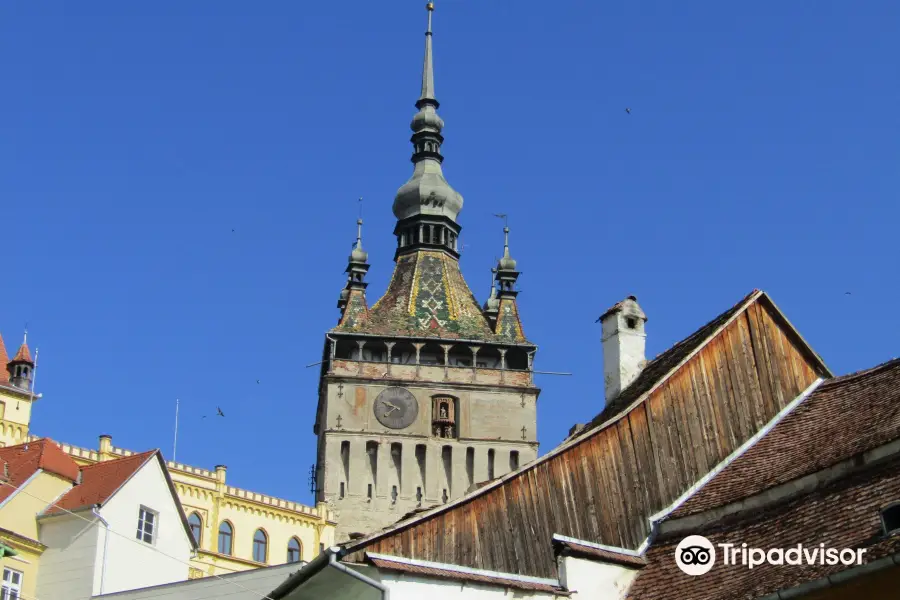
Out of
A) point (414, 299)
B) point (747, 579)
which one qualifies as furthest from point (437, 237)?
point (747, 579)

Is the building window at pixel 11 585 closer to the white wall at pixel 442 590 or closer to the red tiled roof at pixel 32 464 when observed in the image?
the red tiled roof at pixel 32 464

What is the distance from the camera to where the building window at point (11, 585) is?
1422 inches

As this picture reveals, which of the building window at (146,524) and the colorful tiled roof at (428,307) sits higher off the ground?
the colorful tiled roof at (428,307)

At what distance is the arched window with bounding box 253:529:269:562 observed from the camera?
73562 millimetres

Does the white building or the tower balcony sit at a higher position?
the tower balcony

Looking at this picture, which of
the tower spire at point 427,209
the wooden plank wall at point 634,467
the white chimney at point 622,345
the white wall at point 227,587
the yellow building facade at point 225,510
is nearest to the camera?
the wooden plank wall at point 634,467

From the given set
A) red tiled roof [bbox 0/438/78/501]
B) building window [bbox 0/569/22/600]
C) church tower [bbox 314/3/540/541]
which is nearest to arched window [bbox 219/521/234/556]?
church tower [bbox 314/3/540/541]

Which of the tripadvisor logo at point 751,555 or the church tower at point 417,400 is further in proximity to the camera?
the church tower at point 417,400

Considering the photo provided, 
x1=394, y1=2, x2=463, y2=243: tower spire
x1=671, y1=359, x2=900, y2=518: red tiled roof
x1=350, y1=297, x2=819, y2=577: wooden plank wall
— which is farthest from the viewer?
x1=394, y1=2, x2=463, y2=243: tower spire

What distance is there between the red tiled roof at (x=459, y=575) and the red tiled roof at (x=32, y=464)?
22.5m

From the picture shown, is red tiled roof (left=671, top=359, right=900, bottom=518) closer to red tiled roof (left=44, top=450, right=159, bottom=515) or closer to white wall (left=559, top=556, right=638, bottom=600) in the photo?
white wall (left=559, top=556, right=638, bottom=600)

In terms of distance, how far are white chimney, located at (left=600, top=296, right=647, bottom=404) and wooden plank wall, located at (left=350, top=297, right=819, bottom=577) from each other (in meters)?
1.90

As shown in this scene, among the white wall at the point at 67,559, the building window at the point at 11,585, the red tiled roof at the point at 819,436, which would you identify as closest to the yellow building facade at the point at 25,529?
the building window at the point at 11,585

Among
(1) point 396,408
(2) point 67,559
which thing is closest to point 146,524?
(2) point 67,559
